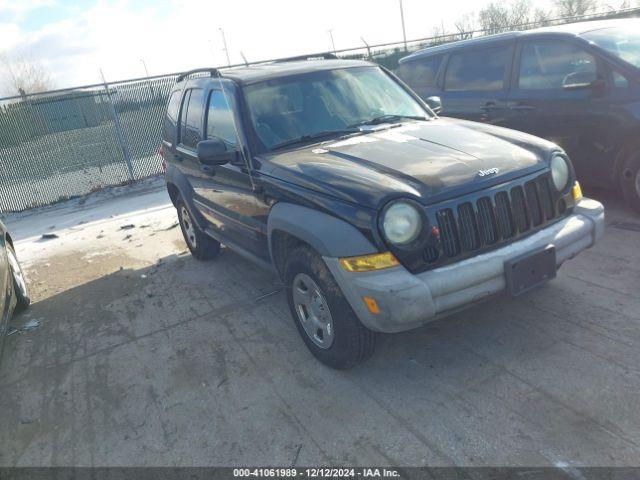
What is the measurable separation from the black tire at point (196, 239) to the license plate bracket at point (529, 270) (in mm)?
3509

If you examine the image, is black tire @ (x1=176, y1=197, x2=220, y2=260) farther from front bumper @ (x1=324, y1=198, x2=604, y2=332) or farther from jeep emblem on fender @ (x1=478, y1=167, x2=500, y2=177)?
jeep emblem on fender @ (x1=478, y1=167, x2=500, y2=177)

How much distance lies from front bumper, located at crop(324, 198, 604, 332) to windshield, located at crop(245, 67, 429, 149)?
138cm

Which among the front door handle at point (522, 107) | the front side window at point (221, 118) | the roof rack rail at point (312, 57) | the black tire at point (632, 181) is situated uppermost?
the roof rack rail at point (312, 57)

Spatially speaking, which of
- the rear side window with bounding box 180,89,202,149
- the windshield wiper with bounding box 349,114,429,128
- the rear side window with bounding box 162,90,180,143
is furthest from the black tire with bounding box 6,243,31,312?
the windshield wiper with bounding box 349,114,429,128

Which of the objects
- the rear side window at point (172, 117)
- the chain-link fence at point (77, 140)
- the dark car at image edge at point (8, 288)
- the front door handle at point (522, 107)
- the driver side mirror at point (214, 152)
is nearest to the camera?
the driver side mirror at point (214, 152)

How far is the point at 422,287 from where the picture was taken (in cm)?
278

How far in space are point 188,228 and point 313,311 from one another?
3.09 metres

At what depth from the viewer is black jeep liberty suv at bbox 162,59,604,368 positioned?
2.86m

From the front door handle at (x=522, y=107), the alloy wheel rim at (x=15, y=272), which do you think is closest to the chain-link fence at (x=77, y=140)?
the alloy wheel rim at (x=15, y=272)

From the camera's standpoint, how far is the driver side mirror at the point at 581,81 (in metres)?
5.04

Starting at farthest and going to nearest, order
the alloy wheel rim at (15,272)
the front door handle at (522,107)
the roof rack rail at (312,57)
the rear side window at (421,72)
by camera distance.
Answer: the rear side window at (421,72) → the front door handle at (522,107) → the alloy wheel rim at (15,272) → the roof rack rail at (312,57)

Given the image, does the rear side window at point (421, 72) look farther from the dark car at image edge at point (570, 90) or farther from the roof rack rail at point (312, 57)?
the roof rack rail at point (312, 57)

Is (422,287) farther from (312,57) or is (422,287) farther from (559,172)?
(312,57)

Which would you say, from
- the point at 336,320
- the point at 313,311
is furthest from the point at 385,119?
the point at 336,320
